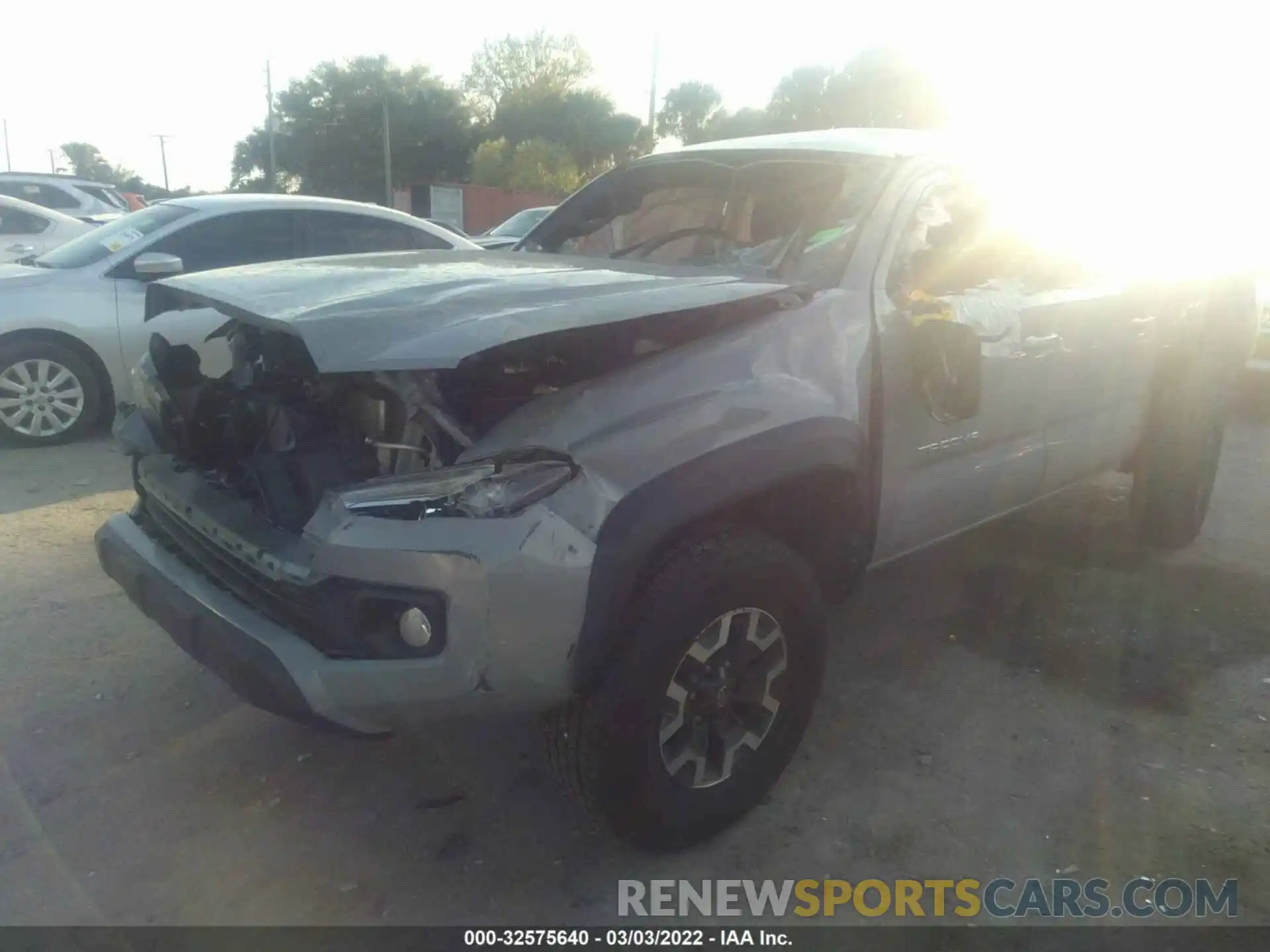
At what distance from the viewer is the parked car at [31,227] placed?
10234 mm

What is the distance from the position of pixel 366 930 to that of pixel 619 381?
55.6 inches

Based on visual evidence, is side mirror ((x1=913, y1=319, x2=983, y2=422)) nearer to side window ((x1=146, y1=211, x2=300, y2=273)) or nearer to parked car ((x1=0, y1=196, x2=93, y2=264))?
side window ((x1=146, y1=211, x2=300, y2=273))

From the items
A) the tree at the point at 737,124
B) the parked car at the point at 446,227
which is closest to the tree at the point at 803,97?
the tree at the point at 737,124

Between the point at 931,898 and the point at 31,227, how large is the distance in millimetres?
11189

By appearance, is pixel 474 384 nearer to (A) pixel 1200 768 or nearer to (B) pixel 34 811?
(B) pixel 34 811

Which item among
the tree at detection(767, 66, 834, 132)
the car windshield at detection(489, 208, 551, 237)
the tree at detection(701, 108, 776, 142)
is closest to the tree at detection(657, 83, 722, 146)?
the tree at detection(701, 108, 776, 142)

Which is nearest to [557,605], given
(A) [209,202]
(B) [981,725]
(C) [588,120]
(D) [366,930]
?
(D) [366,930]

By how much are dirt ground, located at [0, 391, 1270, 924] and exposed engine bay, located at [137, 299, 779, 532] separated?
831 millimetres

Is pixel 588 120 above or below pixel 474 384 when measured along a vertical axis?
above

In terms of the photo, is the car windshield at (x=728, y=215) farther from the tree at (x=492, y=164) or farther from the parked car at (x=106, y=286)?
the tree at (x=492, y=164)

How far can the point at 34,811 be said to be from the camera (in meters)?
2.74

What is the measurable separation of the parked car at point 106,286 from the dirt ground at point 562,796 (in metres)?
2.31

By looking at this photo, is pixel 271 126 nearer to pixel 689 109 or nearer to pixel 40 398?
pixel 689 109

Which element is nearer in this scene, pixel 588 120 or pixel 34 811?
pixel 34 811
